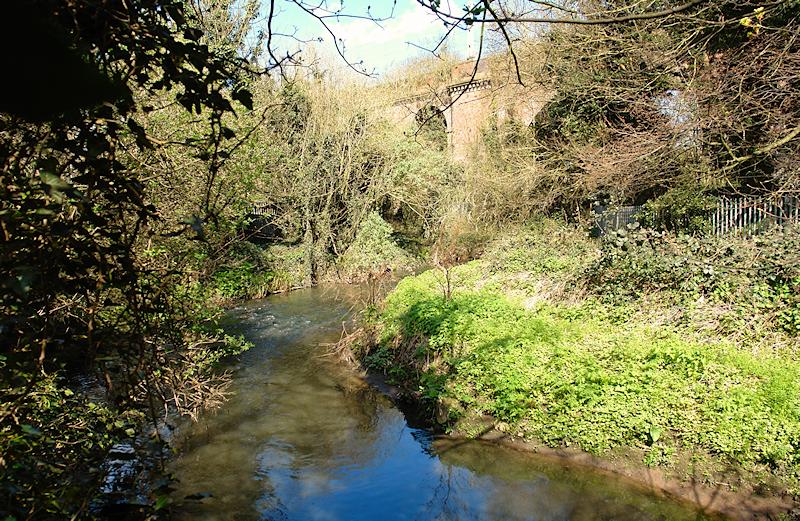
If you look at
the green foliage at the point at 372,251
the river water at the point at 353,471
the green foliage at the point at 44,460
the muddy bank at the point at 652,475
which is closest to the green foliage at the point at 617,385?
the muddy bank at the point at 652,475

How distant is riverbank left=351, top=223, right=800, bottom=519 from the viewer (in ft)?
22.4

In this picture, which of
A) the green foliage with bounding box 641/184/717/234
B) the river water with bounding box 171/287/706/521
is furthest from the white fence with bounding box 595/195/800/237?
the river water with bounding box 171/287/706/521

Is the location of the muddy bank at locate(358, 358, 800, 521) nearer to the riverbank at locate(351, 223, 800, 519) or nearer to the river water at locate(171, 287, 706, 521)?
the riverbank at locate(351, 223, 800, 519)

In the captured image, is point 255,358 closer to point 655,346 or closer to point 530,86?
point 655,346

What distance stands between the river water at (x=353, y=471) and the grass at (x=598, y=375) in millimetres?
611

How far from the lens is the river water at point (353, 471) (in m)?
6.78

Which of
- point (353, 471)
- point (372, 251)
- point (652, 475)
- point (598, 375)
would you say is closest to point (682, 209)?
point (598, 375)

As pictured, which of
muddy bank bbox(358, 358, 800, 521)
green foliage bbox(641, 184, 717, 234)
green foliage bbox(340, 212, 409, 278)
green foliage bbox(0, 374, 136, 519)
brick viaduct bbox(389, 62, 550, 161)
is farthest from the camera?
green foliage bbox(340, 212, 409, 278)

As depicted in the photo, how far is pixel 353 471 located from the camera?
7.85m

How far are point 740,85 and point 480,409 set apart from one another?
739 centimetres

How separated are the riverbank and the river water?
0.49 m

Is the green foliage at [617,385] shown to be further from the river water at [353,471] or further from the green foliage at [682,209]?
the green foliage at [682,209]

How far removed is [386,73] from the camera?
77.5 feet

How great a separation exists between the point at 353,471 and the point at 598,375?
3.42 meters
